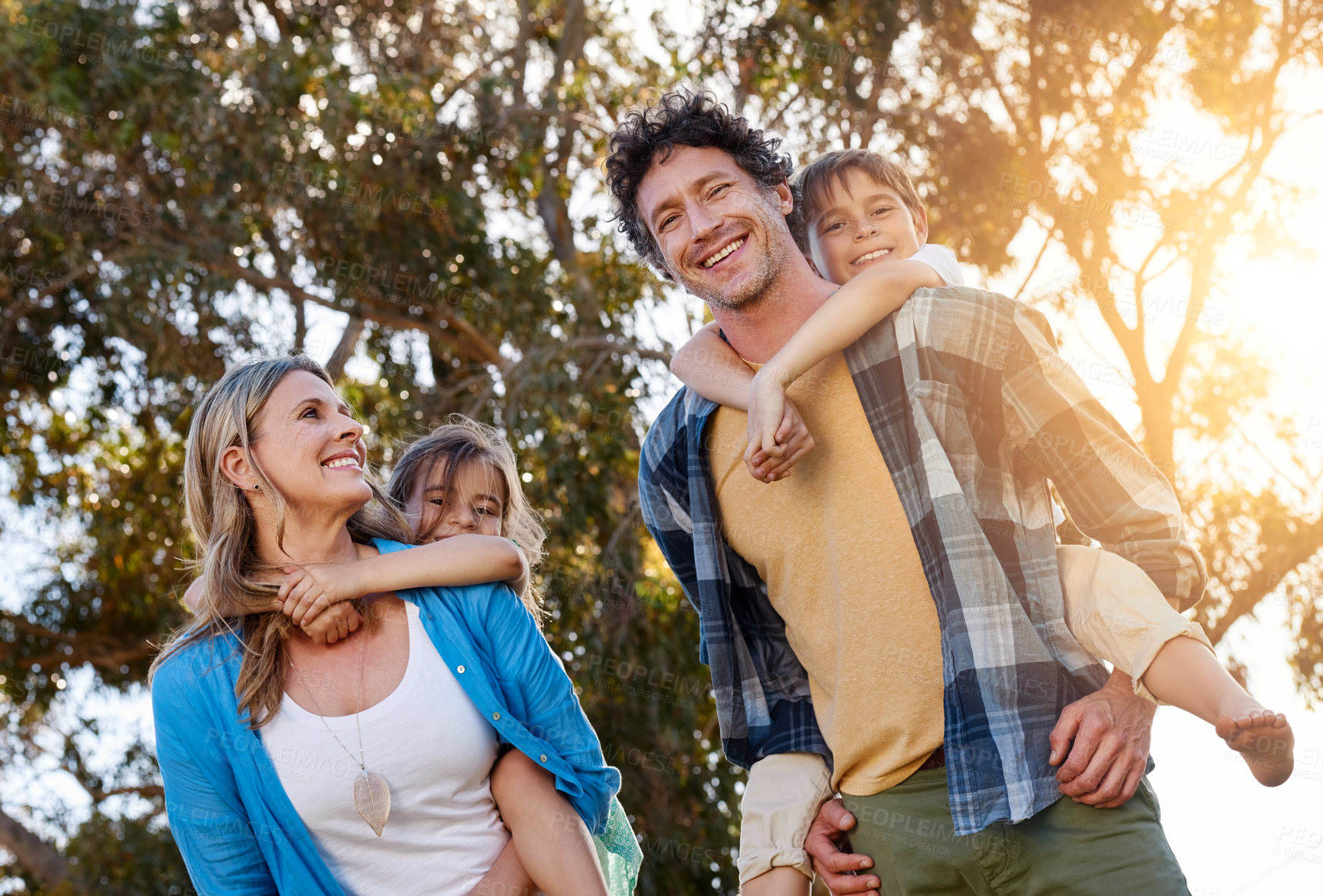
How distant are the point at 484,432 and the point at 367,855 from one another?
5.42ft

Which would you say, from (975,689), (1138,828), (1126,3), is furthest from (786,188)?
(1126,3)

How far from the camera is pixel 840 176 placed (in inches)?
118

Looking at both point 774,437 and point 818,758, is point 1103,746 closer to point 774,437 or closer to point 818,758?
point 818,758

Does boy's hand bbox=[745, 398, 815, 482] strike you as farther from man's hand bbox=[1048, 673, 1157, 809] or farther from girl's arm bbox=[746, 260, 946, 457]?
man's hand bbox=[1048, 673, 1157, 809]

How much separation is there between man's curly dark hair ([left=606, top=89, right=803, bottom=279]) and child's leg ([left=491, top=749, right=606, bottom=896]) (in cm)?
113

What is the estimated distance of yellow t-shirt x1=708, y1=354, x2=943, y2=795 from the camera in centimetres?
196

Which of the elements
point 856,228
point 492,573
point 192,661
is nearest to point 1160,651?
point 492,573

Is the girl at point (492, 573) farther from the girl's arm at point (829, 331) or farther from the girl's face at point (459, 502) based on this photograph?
the girl's arm at point (829, 331)

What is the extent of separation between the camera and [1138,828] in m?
1.80

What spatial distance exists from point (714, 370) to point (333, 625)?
0.94 m

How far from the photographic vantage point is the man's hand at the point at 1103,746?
177 centimetres

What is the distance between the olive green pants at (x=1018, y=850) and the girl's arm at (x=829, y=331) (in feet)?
2.17

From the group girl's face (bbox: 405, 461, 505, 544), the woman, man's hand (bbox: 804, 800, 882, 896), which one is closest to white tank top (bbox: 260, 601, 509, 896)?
the woman

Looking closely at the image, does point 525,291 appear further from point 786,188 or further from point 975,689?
point 975,689
